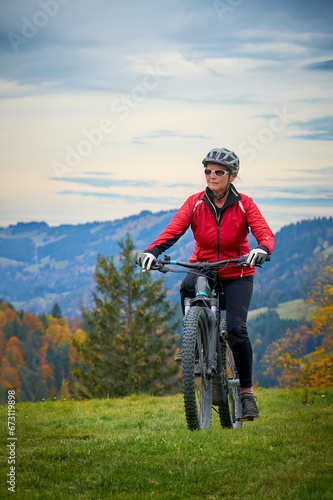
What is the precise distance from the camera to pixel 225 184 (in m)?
6.05

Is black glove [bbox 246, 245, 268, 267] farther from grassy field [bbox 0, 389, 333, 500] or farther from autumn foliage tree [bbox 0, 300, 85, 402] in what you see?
autumn foliage tree [bbox 0, 300, 85, 402]

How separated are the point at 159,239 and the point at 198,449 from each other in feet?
6.68

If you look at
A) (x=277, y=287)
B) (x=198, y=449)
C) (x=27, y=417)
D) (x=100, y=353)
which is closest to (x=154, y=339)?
(x=100, y=353)

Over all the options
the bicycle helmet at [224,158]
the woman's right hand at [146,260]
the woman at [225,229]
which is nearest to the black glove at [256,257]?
the woman at [225,229]

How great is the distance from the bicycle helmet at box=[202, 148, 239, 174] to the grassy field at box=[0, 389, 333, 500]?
8.52 feet

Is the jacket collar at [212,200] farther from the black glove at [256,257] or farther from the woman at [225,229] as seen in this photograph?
the black glove at [256,257]

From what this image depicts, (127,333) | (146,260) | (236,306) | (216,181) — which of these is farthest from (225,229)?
(127,333)

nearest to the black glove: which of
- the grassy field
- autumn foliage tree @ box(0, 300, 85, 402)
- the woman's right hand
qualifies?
the woman's right hand

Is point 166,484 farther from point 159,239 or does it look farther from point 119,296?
point 119,296

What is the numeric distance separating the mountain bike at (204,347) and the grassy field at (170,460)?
293mm

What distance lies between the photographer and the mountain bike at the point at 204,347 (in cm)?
538

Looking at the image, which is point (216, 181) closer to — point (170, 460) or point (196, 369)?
point (196, 369)

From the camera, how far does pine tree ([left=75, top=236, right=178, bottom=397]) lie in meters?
30.9

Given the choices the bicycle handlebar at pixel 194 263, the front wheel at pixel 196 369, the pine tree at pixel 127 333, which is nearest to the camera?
the front wheel at pixel 196 369
